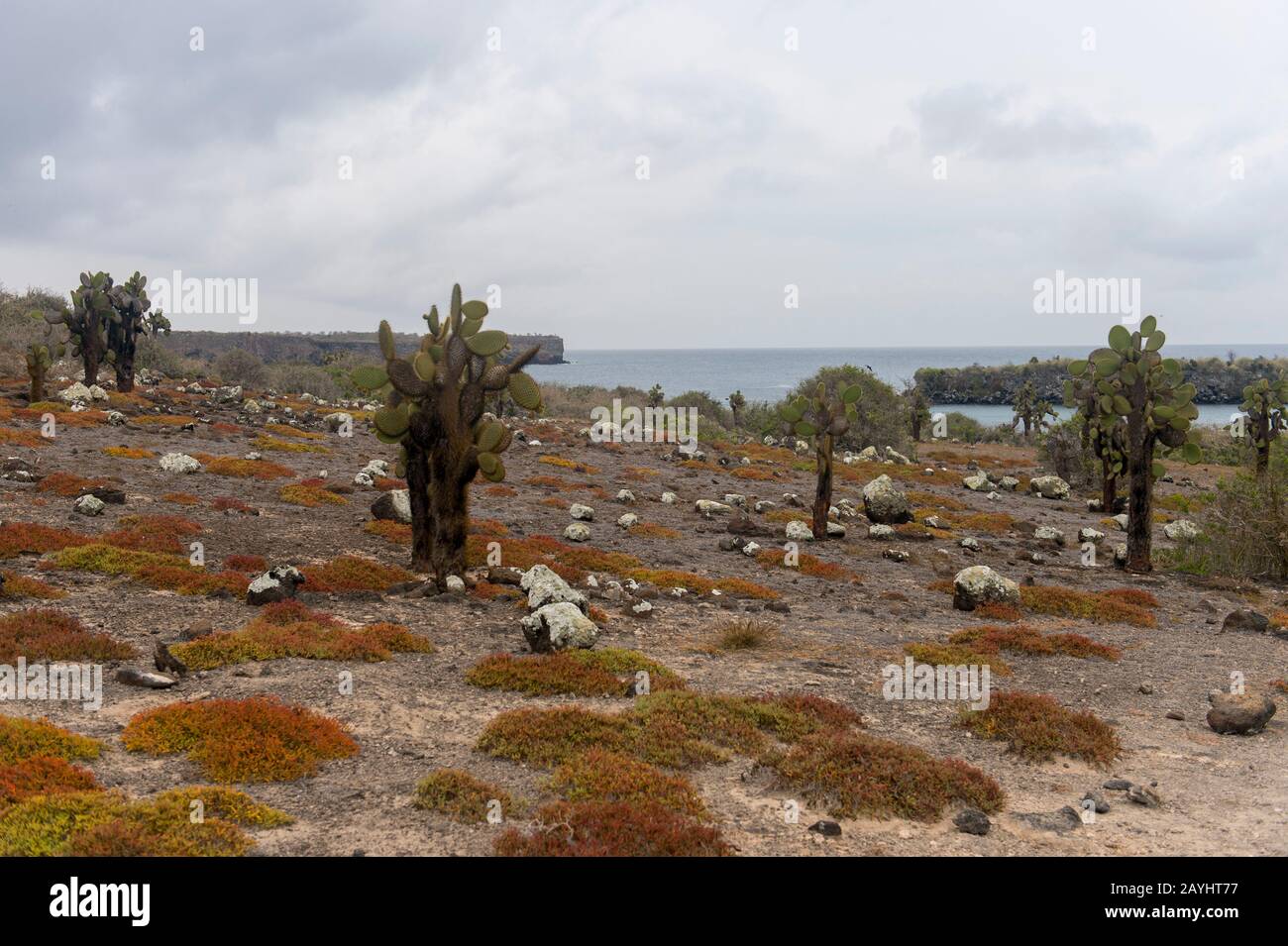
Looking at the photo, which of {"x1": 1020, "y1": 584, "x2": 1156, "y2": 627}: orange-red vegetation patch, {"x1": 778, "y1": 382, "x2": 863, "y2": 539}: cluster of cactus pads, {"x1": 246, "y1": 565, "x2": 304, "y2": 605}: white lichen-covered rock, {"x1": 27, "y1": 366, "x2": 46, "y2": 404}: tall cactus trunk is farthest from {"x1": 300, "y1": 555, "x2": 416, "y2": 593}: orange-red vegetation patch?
{"x1": 27, "y1": 366, "x2": 46, "y2": 404}: tall cactus trunk

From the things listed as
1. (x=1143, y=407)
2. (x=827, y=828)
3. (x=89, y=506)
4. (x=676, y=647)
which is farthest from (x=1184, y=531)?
(x=89, y=506)

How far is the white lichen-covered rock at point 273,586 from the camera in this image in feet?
43.3

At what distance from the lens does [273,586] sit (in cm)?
1334

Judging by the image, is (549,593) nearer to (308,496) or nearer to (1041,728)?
(1041,728)

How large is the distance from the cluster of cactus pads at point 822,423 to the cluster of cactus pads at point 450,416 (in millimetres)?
10270

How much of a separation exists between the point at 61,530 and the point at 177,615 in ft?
17.7

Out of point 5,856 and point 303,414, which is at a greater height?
point 303,414

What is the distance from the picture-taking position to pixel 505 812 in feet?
23.3

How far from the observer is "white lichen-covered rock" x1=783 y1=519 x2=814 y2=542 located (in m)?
23.7

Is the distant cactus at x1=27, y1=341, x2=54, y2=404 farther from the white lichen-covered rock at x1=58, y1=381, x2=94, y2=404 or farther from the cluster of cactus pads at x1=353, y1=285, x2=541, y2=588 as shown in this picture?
the cluster of cactus pads at x1=353, y1=285, x2=541, y2=588

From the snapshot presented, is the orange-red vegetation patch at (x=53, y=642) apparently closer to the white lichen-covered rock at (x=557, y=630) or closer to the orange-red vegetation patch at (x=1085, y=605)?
the white lichen-covered rock at (x=557, y=630)
